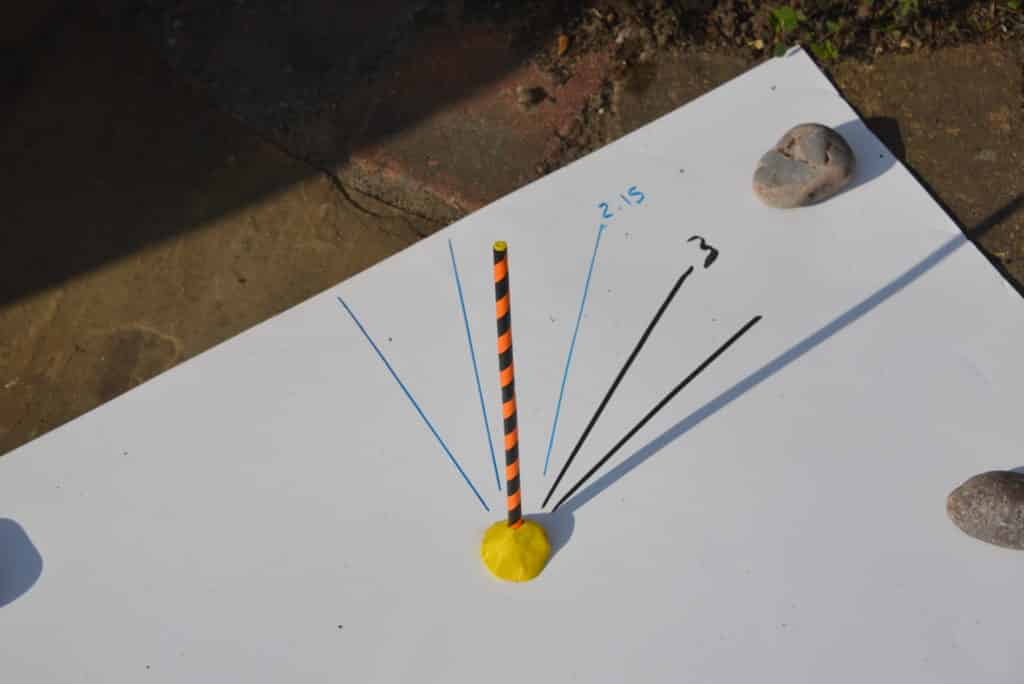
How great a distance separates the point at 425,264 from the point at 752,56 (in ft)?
6.06

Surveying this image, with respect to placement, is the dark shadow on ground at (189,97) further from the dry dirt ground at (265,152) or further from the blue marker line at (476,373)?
the blue marker line at (476,373)

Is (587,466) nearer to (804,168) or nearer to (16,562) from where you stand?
(804,168)

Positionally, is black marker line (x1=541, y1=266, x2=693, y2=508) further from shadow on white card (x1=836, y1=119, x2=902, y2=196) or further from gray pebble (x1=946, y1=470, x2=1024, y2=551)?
gray pebble (x1=946, y1=470, x2=1024, y2=551)

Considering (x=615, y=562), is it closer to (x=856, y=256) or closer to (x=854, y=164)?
(x=856, y=256)

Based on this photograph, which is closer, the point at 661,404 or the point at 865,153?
the point at 661,404

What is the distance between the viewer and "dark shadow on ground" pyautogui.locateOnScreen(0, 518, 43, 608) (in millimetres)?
3796

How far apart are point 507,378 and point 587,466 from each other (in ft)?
2.77

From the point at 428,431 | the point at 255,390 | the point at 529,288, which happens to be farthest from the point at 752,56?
the point at 255,390

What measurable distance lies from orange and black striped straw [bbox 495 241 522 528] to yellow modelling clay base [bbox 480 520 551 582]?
Result: 4 cm

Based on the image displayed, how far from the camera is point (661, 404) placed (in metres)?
4.01

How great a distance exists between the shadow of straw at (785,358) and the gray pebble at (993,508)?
768 mm

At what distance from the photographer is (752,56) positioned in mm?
4973

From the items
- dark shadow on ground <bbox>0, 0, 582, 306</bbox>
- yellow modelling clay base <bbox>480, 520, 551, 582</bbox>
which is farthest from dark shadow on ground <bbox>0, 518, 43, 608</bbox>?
yellow modelling clay base <bbox>480, 520, 551, 582</bbox>

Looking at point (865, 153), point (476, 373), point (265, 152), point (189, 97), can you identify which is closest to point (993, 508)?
point (865, 153)
